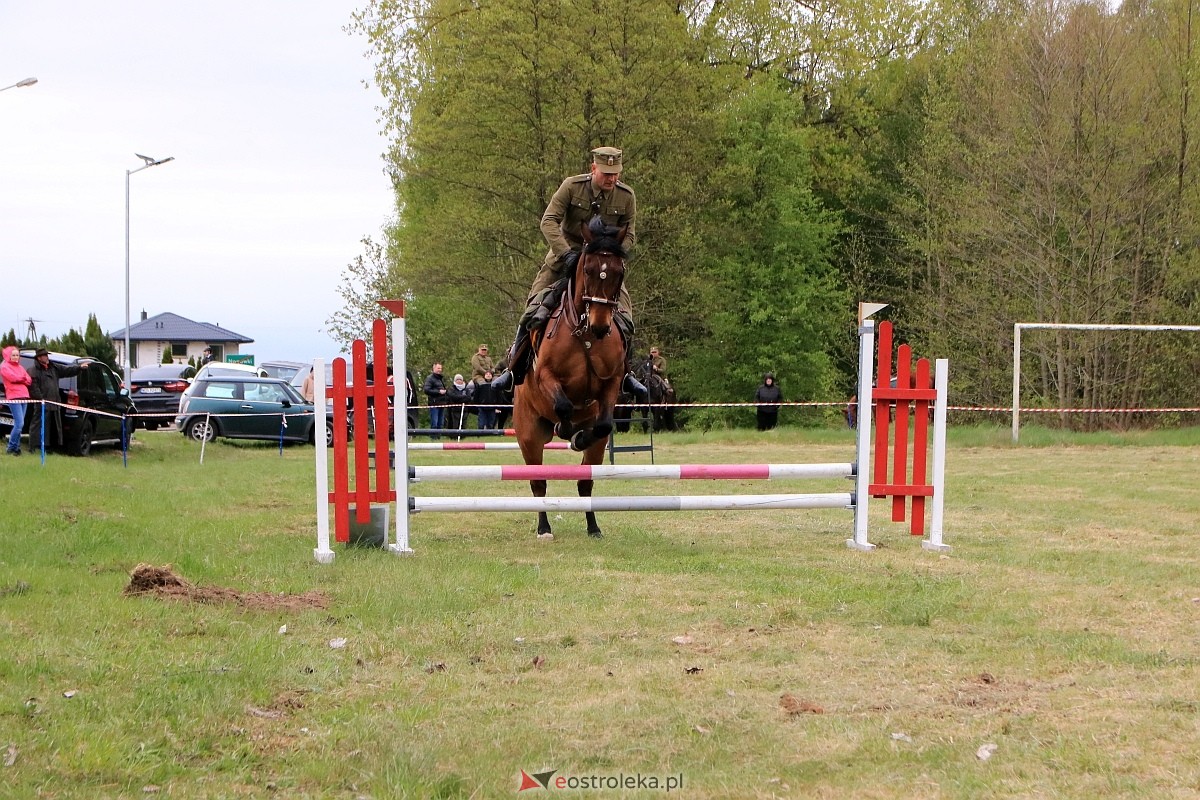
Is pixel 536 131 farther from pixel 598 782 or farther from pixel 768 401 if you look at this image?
pixel 598 782

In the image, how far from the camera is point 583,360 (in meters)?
8.87

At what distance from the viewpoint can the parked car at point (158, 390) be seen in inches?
1265

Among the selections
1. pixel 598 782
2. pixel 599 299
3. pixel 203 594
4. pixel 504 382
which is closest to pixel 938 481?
pixel 599 299

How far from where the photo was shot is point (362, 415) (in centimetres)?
846

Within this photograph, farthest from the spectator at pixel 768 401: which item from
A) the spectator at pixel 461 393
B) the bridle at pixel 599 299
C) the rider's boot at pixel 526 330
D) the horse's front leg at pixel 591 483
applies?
the bridle at pixel 599 299

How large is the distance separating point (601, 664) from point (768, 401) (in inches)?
902

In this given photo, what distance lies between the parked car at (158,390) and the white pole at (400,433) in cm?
2317

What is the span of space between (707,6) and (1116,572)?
30151mm

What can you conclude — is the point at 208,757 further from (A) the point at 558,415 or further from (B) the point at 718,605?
(A) the point at 558,415

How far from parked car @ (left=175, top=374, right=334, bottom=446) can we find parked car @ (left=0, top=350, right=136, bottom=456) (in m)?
2.87

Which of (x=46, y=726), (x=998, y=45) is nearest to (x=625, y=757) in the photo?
(x=46, y=726)

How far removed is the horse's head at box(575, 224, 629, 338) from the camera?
8352mm

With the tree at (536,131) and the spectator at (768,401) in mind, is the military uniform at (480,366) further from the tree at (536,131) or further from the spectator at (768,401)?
the spectator at (768,401)

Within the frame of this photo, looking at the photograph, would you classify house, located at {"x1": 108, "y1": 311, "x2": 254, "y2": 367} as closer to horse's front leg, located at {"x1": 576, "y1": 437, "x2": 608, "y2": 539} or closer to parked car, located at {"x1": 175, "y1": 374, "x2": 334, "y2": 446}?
parked car, located at {"x1": 175, "y1": 374, "x2": 334, "y2": 446}
